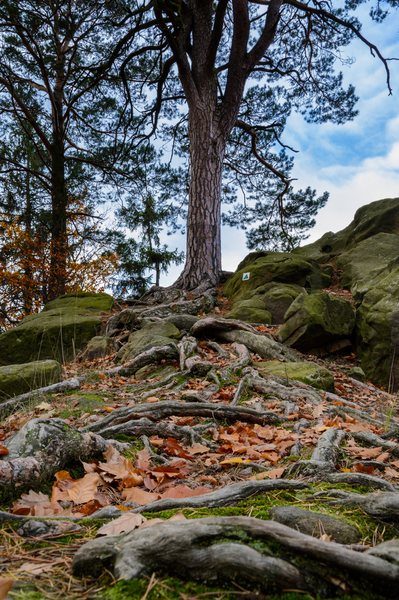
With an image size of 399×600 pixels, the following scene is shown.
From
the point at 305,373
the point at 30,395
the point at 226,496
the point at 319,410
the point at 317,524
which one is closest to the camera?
the point at 317,524

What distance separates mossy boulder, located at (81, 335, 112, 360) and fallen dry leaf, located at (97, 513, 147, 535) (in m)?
4.65

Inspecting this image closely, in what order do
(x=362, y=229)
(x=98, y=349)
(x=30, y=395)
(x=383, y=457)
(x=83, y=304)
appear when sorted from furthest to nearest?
(x=362, y=229) → (x=83, y=304) → (x=98, y=349) → (x=30, y=395) → (x=383, y=457)

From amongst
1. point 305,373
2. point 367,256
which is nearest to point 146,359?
point 305,373

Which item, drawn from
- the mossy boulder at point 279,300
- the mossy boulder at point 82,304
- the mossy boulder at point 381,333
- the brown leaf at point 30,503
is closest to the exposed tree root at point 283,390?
the mossy boulder at point 381,333

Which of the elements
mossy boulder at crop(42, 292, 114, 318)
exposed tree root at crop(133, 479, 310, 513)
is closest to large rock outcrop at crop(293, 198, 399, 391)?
exposed tree root at crop(133, 479, 310, 513)

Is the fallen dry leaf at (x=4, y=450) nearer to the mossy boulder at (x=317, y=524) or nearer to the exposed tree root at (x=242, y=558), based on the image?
the exposed tree root at (x=242, y=558)

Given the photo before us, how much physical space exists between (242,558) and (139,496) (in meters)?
0.95

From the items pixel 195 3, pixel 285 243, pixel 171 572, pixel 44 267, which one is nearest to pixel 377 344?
pixel 171 572

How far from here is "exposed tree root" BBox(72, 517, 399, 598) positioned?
815mm

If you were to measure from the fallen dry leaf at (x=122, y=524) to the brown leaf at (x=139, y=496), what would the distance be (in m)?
0.40

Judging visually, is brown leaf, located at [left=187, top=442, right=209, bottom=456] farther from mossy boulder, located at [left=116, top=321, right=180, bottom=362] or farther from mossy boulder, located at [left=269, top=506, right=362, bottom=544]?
mossy boulder, located at [left=116, top=321, right=180, bottom=362]

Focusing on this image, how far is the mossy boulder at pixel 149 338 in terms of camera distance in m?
4.93

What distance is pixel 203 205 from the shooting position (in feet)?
28.3

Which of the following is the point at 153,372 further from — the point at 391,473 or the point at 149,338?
the point at 391,473
